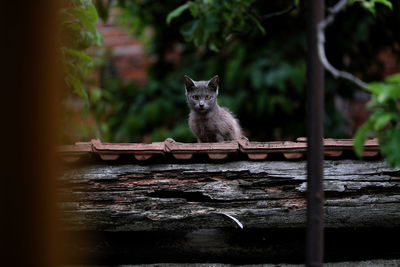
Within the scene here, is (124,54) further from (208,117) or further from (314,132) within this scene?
(314,132)

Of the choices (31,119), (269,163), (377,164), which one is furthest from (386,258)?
(31,119)

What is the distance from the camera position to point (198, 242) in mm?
2742

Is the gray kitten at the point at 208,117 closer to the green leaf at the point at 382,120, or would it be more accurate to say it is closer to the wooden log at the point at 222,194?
the wooden log at the point at 222,194

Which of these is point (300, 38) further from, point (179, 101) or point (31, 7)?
point (31, 7)

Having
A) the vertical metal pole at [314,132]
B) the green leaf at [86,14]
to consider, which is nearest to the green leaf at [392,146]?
the vertical metal pole at [314,132]

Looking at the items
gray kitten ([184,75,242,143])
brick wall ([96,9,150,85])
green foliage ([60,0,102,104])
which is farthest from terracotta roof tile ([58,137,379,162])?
brick wall ([96,9,150,85])

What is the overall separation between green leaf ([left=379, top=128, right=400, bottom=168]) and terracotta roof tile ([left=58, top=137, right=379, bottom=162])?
100cm

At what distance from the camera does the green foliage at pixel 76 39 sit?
3043 mm

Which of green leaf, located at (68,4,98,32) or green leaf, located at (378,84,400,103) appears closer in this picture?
green leaf, located at (378,84,400,103)

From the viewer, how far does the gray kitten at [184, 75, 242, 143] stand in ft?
13.2

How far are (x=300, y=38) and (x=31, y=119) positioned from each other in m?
A: 5.45

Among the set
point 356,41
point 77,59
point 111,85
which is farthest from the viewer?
point 111,85

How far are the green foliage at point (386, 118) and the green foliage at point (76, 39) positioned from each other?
213 centimetres

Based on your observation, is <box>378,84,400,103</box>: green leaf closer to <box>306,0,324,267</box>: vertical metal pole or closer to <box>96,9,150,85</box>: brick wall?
<box>306,0,324,267</box>: vertical metal pole
